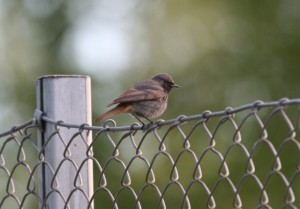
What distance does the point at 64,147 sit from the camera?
5797 mm

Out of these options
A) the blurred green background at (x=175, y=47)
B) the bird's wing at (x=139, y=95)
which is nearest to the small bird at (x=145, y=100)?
the bird's wing at (x=139, y=95)

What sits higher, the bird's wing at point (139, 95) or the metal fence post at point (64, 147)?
the bird's wing at point (139, 95)

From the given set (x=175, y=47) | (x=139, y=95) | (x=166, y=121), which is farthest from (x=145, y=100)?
(x=175, y=47)

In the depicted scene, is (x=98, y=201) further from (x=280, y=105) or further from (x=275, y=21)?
(x=280, y=105)

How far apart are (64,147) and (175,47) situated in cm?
1750

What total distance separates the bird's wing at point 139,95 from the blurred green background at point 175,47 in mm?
11615

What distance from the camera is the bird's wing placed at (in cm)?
794

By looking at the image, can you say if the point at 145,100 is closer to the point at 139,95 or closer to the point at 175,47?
the point at 139,95

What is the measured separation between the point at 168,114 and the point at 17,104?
2466 millimetres

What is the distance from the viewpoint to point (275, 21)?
24234 millimetres

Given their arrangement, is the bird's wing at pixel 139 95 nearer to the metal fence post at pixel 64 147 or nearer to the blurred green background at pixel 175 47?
the metal fence post at pixel 64 147

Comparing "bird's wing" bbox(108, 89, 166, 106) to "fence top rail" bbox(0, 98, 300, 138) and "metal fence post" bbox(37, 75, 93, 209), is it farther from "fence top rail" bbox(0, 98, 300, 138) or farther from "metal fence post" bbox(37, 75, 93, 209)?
"metal fence post" bbox(37, 75, 93, 209)

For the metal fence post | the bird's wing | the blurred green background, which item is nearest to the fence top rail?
the metal fence post

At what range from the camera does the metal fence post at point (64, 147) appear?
5.78 metres
